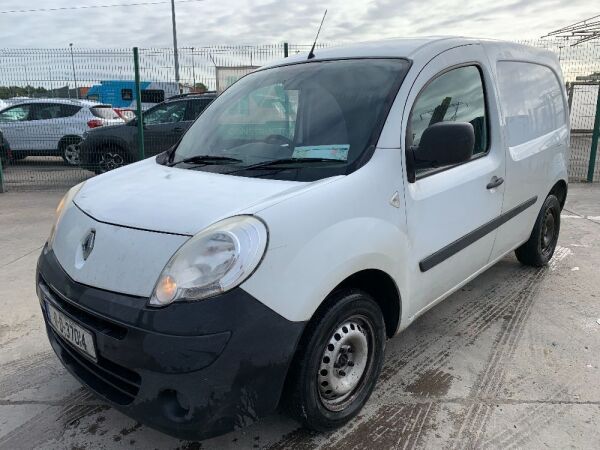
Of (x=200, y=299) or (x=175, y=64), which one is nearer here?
(x=200, y=299)

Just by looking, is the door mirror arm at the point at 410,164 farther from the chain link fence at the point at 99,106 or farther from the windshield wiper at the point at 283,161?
the chain link fence at the point at 99,106

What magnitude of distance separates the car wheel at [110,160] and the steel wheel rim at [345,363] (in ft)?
25.1

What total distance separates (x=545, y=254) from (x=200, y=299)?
3752 mm

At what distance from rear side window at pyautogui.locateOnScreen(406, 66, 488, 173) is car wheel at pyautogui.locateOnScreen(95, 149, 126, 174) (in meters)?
7.23

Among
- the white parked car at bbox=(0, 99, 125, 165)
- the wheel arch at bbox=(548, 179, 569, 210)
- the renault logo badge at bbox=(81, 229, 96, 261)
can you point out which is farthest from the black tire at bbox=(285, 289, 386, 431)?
the white parked car at bbox=(0, 99, 125, 165)

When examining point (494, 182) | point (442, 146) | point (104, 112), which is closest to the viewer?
point (442, 146)

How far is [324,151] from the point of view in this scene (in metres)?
2.49

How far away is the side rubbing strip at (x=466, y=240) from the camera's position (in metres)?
2.68

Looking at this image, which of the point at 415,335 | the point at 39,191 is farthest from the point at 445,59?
the point at 39,191

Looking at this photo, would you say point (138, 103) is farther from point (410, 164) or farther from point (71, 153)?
point (410, 164)

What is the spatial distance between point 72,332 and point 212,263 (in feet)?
2.50

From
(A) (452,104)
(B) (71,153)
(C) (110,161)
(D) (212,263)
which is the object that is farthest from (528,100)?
(B) (71,153)

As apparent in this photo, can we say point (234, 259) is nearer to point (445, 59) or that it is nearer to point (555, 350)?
point (445, 59)

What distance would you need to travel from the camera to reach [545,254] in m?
4.55
